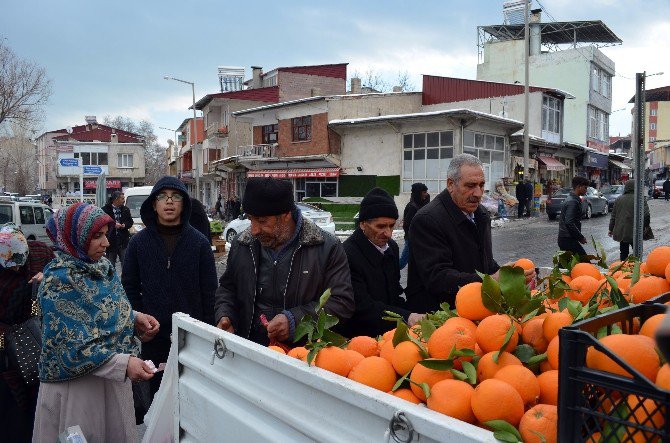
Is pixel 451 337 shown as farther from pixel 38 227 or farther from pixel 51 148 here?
pixel 51 148

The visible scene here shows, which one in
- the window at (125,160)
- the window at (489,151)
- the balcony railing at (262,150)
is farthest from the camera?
the window at (125,160)

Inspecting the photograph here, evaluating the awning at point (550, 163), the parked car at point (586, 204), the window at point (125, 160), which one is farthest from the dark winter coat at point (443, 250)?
the window at point (125, 160)

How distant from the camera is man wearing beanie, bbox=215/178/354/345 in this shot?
2975mm

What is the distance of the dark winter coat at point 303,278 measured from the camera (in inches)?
120

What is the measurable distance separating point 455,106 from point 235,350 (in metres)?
32.1

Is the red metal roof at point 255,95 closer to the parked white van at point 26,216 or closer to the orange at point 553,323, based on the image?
the parked white van at point 26,216

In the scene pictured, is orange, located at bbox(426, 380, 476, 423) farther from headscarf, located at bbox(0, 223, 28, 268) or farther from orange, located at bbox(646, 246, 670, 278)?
headscarf, located at bbox(0, 223, 28, 268)

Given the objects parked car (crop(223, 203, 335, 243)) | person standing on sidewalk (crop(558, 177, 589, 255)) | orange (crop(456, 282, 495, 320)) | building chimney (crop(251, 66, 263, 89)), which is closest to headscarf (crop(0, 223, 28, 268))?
orange (crop(456, 282, 495, 320))

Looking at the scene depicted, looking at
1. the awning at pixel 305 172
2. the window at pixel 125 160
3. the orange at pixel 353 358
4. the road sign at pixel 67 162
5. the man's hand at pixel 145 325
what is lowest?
the man's hand at pixel 145 325

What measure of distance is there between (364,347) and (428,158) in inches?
989

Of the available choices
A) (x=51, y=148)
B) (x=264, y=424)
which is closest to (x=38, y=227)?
(x=264, y=424)

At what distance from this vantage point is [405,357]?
1777 millimetres

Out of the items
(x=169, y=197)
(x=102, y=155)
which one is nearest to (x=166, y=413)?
(x=169, y=197)

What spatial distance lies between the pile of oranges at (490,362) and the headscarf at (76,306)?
45.8 inches
